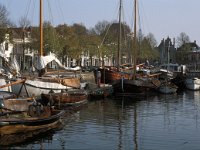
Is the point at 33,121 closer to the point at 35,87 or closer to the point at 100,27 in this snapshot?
the point at 35,87

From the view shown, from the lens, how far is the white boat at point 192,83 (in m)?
70.4

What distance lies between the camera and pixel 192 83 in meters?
70.7

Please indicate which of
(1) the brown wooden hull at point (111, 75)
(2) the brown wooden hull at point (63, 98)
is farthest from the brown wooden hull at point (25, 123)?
(1) the brown wooden hull at point (111, 75)

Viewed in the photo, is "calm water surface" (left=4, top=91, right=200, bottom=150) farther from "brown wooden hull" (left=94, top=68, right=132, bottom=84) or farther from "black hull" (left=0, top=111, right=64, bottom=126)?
"brown wooden hull" (left=94, top=68, right=132, bottom=84)

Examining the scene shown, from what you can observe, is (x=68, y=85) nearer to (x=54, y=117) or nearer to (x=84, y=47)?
(x=54, y=117)

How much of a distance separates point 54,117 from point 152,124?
739 cm

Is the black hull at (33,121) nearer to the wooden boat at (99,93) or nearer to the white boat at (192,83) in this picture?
the wooden boat at (99,93)

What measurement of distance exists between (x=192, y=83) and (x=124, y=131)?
48481 mm

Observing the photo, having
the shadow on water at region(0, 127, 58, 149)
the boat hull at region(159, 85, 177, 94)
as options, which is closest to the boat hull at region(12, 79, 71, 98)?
the shadow on water at region(0, 127, 58, 149)

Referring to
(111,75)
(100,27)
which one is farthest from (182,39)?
(111,75)

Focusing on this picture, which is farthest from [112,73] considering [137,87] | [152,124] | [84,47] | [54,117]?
[84,47]

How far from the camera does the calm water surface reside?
20.1m

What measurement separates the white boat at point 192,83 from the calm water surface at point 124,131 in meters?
35.9

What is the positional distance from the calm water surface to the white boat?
118 ft
